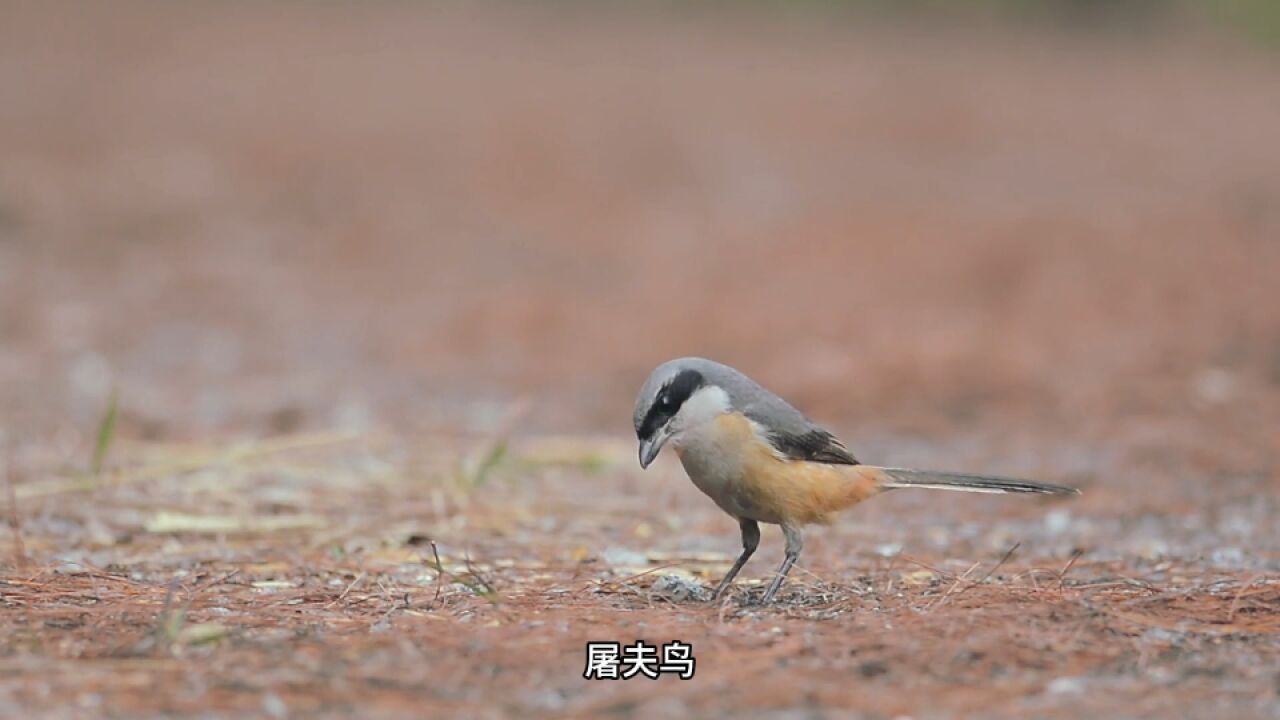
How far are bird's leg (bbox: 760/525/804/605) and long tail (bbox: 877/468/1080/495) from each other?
1.38ft

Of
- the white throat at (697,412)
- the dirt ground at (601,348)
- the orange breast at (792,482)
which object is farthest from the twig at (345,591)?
the orange breast at (792,482)

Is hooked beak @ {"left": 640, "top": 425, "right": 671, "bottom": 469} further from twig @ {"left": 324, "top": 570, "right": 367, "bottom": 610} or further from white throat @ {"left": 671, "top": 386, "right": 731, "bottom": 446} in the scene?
twig @ {"left": 324, "top": 570, "right": 367, "bottom": 610}

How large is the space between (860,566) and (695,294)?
6996 mm

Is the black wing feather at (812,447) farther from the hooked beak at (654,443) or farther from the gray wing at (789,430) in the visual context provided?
the hooked beak at (654,443)

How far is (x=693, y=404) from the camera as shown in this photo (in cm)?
489

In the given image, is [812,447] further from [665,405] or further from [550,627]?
[550,627]

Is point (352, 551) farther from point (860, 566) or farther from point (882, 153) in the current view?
point (882, 153)

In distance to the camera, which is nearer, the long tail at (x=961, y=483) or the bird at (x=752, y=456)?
the bird at (x=752, y=456)

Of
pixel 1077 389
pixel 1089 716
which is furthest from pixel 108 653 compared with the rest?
pixel 1077 389

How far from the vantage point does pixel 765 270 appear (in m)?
13.2

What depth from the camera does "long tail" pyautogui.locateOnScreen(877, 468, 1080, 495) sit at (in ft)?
16.4

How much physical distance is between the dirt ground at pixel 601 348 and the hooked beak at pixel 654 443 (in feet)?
1.34

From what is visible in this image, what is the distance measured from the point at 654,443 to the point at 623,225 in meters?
10.2

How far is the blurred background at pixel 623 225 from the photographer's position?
9734mm
